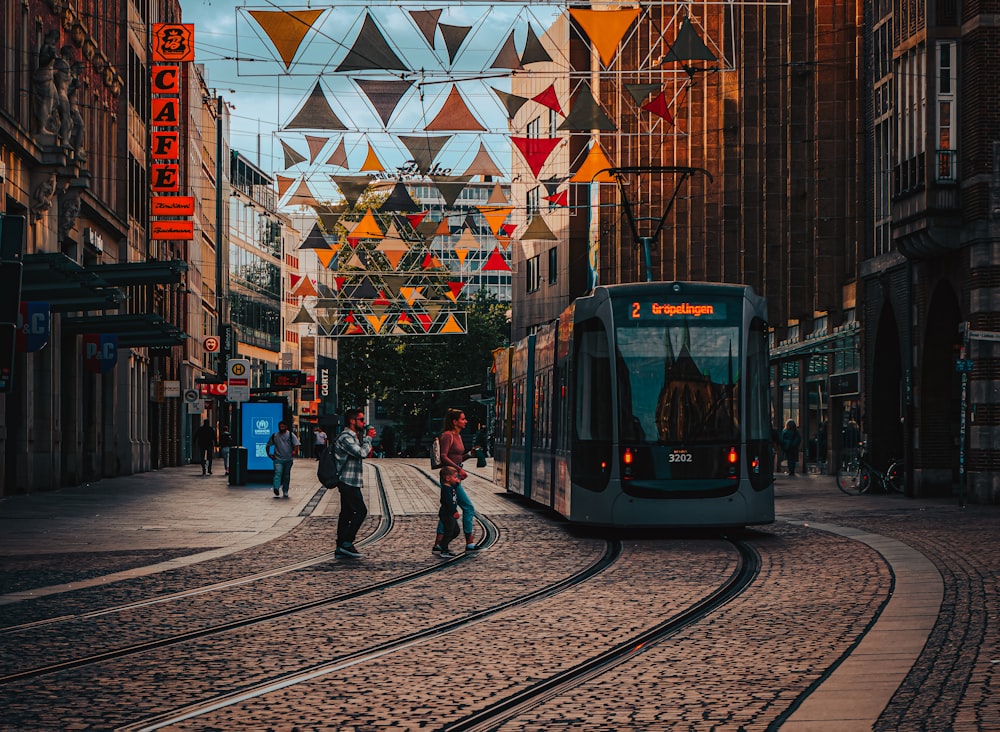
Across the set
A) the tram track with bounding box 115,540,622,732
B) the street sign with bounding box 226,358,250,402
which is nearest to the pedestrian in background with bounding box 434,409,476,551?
the tram track with bounding box 115,540,622,732

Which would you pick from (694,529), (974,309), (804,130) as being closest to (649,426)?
(694,529)

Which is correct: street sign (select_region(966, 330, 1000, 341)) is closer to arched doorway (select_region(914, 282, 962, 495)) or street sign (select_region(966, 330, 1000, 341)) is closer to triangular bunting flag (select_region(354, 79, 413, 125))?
arched doorway (select_region(914, 282, 962, 495))

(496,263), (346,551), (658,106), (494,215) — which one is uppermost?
(658,106)

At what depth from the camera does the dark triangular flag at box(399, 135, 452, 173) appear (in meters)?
37.8

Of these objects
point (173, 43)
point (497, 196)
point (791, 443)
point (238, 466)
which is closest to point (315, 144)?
point (238, 466)

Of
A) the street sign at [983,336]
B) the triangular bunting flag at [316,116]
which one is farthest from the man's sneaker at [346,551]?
the triangular bunting flag at [316,116]

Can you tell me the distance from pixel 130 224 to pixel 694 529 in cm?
3275

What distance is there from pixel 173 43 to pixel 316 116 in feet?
72.8

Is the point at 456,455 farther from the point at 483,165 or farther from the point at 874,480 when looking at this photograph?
the point at 483,165

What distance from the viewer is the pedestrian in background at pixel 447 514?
63.5ft

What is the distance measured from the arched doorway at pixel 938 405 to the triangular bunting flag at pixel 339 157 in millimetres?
14441

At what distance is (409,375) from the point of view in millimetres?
114562

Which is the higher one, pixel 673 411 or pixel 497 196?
pixel 497 196

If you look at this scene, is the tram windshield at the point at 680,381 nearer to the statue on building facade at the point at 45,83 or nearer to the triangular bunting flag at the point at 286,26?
the triangular bunting flag at the point at 286,26
